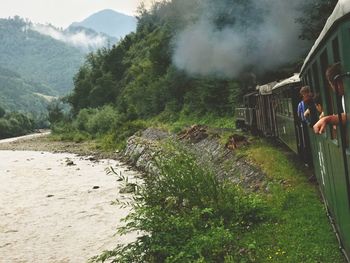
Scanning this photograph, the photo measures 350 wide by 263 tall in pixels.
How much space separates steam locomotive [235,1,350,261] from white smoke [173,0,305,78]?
6.21 m

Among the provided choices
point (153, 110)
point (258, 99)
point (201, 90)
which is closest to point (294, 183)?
point (258, 99)

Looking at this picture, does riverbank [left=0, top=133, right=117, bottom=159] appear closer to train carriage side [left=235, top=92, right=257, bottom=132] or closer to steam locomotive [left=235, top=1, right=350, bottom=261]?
train carriage side [left=235, top=92, right=257, bottom=132]

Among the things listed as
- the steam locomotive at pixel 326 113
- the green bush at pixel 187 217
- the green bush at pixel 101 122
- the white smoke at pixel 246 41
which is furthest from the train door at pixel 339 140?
the green bush at pixel 101 122

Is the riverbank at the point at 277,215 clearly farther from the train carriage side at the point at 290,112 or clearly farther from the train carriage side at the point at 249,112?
the train carriage side at the point at 249,112

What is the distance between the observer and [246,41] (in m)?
35.2

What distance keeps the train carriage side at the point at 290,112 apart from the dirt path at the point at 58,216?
6101 mm

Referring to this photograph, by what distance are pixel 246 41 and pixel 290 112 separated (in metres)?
21.9

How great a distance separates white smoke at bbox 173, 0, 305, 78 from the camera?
3103 centimetres

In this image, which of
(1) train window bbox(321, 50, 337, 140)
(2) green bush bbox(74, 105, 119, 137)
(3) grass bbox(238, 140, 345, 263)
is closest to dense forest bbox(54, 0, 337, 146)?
(2) green bush bbox(74, 105, 119, 137)

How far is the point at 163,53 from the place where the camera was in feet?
206

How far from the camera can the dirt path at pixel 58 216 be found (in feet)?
45.1

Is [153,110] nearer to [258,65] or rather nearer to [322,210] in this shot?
[258,65]

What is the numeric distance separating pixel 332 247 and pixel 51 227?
11.4 metres

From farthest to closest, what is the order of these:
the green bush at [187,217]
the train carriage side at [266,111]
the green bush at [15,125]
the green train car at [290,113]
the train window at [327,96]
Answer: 1. the green bush at [15,125]
2. the train carriage side at [266,111]
3. the green train car at [290,113]
4. the green bush at [187,217]
5. the train window at [327,96]
